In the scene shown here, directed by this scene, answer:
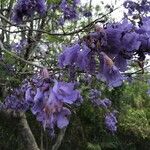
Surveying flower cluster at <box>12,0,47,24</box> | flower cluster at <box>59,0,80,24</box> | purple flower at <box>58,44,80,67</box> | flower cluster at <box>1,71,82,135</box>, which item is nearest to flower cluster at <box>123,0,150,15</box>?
flower cluster at <box>59,0,80,24</box>

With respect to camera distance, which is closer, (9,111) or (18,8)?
(18,8)

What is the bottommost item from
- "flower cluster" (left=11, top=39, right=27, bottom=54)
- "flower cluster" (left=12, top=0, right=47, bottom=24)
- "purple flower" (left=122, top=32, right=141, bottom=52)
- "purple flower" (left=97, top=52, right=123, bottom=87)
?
"flower cluster" (left=11, top=39, right=27, bottom=54)

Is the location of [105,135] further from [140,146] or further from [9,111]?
[9,111]

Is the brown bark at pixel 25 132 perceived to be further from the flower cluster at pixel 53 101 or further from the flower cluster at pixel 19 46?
the flower cluster at pixel 53 101

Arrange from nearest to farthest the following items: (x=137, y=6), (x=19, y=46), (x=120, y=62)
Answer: (x=120, y=62), (x=137, y=6), (x=19, y=46)

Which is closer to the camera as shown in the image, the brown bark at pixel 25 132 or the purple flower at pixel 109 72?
the purple flower at pixel 109 72

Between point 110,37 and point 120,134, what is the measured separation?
11.8 m

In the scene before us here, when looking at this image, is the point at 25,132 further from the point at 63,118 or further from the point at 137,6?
the point at 63,118

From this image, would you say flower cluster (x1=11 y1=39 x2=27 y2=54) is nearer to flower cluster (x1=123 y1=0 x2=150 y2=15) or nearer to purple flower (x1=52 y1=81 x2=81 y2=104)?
flower cluster (x1=123 y1=0 x2=150 y2=15)

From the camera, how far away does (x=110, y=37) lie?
5.31 feet

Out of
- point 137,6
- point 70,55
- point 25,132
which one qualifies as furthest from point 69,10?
point 70,55

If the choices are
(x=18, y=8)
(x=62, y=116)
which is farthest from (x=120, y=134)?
(x=62, y=116)

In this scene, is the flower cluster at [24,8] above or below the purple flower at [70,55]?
below

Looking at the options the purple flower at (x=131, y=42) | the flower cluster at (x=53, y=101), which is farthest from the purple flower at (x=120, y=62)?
the flower cluster at (x=53, y=101)
